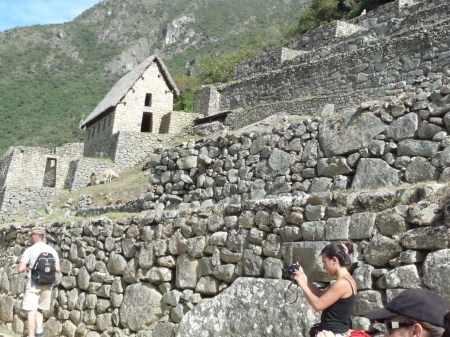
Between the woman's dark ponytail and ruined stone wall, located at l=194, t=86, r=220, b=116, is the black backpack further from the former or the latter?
ruined stone wall, located at l=194, t=86, r=220, b=116

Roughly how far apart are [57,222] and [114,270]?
2.02 m

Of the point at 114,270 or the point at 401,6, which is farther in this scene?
the point at 401,6

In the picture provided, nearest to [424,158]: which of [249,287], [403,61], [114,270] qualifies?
[249,287]

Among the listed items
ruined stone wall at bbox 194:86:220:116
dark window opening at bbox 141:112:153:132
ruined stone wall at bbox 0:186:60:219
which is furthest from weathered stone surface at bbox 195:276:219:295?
dark window opening at bbox 141:112:153:132

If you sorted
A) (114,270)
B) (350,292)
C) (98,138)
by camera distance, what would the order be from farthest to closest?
(98,138)
(114,270)
(350,292)

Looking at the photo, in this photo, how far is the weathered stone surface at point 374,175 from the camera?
6176 millimetres

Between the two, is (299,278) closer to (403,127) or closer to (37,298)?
(403,127)

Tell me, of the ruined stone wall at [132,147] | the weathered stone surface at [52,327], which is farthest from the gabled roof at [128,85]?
the weathered stone surface at [52,327]

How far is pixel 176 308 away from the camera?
602 cm

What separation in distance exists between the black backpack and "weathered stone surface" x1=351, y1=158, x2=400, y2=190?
4.11m

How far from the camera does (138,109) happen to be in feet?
97.5

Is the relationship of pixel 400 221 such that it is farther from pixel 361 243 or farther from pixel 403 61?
pixel 403 61

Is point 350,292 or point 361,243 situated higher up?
point 361,243

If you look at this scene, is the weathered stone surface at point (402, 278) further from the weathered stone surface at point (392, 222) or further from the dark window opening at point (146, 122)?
the dark window opening at point (146, 122)
